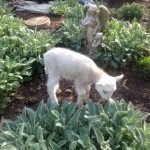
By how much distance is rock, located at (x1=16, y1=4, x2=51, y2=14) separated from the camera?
10.0m

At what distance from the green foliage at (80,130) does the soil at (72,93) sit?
1162 mm

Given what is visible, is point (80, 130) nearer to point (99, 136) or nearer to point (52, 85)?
point (99, 136)

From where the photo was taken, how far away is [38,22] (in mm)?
8906

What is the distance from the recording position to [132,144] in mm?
4367

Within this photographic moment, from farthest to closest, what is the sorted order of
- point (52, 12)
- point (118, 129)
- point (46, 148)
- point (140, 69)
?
point (52, 12)
point (140, 69)
point (118, 129)
point (46, 148)

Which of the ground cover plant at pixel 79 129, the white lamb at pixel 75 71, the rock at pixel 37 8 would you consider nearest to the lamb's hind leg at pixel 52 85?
the white lamb at pixel 75 71

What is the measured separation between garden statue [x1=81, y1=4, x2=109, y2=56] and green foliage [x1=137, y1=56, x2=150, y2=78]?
0.94 m

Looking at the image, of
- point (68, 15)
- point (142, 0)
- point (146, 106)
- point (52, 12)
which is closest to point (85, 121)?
point (146, 106)

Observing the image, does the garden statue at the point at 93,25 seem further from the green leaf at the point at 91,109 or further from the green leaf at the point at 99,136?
the green leaf at the point at 99,136

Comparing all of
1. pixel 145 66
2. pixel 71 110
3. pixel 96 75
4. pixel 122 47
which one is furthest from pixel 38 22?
pixel 71 110

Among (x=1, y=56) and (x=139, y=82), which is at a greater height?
(x=1, y=56)

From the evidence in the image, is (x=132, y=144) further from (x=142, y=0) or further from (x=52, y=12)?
(x=142, y=0)

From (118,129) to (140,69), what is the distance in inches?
104

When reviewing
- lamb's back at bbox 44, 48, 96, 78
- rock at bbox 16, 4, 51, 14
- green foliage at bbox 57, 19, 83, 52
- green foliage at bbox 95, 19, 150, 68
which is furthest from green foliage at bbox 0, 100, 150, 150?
rock at bbox 16, 4, 51, 14
